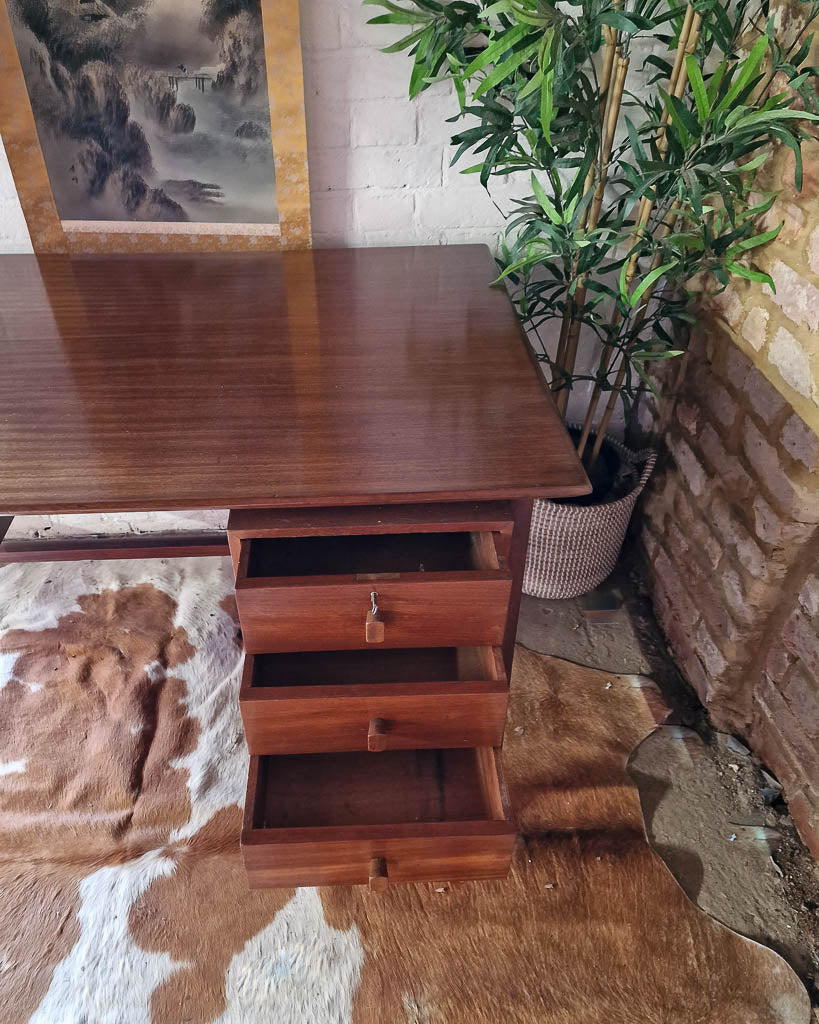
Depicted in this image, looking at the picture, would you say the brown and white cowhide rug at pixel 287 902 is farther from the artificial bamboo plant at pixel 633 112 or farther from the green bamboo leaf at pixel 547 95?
the green bamboo leaf at pixel 547 95

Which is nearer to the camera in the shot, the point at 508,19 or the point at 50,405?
the point at 50,405

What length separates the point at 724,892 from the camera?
1.24m

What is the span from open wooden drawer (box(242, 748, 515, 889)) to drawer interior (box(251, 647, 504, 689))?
0.12 meters

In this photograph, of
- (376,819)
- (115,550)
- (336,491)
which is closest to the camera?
(336,491)

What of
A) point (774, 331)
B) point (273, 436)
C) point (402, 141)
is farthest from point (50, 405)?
point (774, 331)

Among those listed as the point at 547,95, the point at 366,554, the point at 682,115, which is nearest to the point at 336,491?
the point at 366,554

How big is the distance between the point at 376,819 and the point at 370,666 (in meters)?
0.23

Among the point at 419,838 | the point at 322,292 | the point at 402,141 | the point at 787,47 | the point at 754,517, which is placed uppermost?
the point at 787,47

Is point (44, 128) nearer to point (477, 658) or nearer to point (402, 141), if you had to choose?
point (402, 141)

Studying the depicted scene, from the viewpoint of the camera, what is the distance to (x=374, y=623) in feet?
3.13

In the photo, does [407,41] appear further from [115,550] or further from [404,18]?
[115,550]

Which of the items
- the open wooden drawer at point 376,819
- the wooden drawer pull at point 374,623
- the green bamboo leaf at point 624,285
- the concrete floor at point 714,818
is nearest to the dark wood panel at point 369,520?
the wooden drawer pull at point 374,623

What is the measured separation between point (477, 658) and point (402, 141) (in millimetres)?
999

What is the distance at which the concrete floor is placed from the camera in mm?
1205
